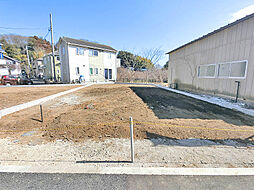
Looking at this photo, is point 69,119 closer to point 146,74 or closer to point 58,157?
point 58,157

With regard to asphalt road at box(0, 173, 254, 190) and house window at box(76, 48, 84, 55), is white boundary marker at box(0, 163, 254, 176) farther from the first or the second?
house window at box(76, 48, 84, 55)

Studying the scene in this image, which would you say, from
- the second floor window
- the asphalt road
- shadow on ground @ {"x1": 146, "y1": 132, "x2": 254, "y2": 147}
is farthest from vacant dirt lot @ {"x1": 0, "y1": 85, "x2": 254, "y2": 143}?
the second floor window

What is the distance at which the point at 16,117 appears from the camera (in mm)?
4613

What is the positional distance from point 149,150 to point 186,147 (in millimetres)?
839

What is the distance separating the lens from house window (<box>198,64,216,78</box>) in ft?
26.5

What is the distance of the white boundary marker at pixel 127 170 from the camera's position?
2.02 meters

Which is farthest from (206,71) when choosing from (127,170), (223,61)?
(127,170)

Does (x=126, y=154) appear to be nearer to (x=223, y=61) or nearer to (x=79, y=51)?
Answer: (x=223, y=61)

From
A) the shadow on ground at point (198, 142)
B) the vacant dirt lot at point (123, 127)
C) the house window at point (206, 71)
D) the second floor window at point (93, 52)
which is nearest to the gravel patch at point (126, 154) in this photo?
the shadow on ground at point (198, 142)

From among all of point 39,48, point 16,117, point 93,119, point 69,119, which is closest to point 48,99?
point 16,117

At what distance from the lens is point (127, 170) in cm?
209

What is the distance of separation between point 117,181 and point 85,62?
20.4 m

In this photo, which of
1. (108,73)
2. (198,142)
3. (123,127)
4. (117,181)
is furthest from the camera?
(108,73)

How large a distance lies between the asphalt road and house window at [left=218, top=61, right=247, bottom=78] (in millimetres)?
6232
